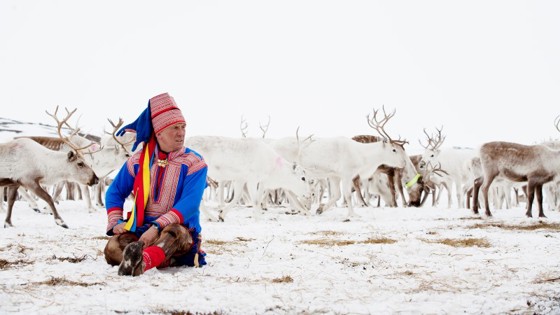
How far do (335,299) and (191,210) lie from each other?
1.60 meters

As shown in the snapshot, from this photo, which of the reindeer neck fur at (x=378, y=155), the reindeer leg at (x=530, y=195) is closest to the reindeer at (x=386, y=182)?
the reindeer neck fur at (x=378, y=155)

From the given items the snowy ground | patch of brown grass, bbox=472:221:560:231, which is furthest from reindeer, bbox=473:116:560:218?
the snowy ground

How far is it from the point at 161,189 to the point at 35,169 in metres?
5.26

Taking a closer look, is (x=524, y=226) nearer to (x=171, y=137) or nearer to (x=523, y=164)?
(x=523, y=164)

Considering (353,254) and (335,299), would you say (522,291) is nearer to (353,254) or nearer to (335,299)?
(335,299)

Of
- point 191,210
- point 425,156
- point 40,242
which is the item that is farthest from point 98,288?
point 425,156

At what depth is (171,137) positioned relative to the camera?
168 inches

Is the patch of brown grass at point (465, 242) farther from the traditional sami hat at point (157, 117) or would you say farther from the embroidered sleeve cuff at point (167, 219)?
the traditional sami hat at point (157, 117)

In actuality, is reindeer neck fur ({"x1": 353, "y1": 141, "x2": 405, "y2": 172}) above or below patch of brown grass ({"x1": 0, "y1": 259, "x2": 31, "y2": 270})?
above

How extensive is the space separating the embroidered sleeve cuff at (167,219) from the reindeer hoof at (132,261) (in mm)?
374

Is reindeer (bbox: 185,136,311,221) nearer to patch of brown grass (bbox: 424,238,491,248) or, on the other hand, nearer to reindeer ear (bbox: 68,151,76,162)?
reindeer ear (bbox: 68,151,76,162)

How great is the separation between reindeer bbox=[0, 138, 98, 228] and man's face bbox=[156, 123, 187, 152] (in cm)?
456

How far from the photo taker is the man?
4156mm

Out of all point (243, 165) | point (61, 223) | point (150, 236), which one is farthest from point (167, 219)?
point (243, 165)
